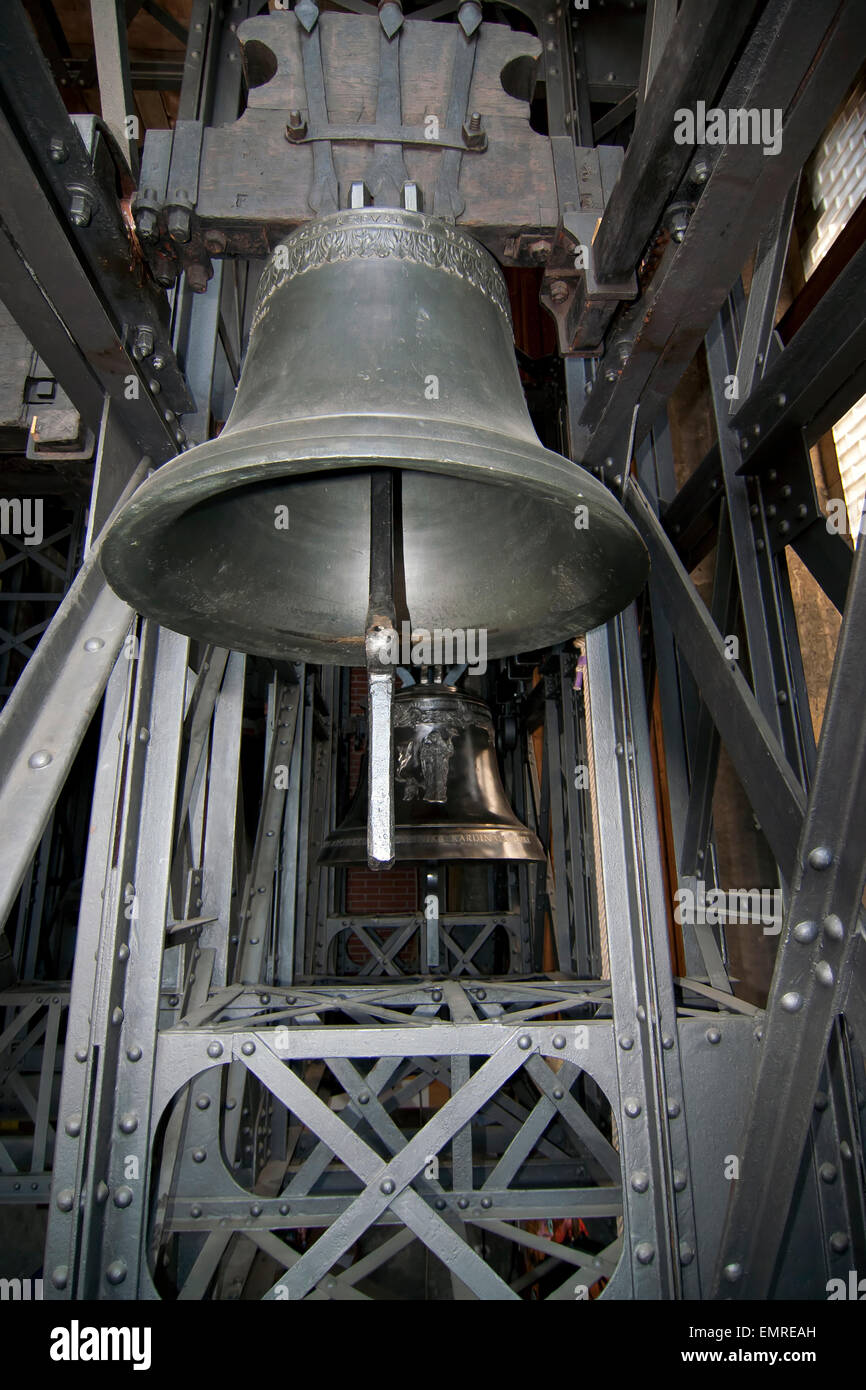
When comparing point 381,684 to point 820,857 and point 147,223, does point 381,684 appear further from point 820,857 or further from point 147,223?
point 147,223

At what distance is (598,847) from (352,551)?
1.04 m

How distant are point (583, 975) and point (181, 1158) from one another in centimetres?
275

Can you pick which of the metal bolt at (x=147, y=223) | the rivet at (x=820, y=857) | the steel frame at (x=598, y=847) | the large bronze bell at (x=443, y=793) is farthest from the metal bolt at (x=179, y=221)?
the large bronze bell at (x=443, y=793)

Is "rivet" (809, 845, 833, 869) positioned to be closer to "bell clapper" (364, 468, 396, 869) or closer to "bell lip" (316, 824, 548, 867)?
"bell clapper" (364, 468, 396, 869)

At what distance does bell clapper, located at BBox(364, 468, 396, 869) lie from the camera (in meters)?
1.28

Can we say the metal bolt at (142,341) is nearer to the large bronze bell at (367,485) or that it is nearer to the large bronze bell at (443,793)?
the large bronze bell at (367,485)

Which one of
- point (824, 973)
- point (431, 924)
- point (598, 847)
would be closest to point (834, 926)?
point (824, 973)

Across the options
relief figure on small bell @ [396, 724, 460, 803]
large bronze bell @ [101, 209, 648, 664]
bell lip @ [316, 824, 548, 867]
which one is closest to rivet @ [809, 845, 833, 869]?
large bronze bell @ [101, 209, 648, 664]

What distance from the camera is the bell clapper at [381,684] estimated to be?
128cm

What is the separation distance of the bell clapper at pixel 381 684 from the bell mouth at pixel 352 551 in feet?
0.50

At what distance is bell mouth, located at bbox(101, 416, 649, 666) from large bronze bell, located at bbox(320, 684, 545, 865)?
1.50 meters

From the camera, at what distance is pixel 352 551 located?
193 centimetres

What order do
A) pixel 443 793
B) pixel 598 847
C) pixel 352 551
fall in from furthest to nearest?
pixel 443 793, pixel 598 847, pixel 352 551

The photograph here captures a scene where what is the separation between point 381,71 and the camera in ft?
5.91
